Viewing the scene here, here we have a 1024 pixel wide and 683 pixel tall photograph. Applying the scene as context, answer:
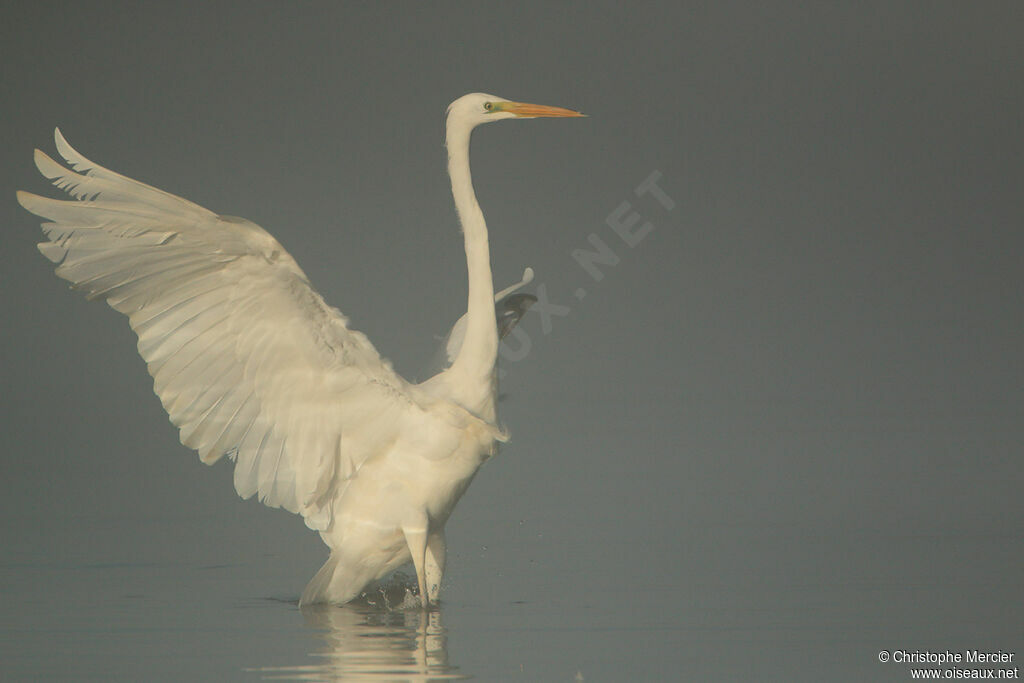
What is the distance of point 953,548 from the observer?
267 inches

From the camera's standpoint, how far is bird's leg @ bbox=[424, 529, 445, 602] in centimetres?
602

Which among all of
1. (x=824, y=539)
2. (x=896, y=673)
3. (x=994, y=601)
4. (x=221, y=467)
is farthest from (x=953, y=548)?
(x=221, y=467)

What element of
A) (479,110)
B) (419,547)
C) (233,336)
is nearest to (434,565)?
(419,547)

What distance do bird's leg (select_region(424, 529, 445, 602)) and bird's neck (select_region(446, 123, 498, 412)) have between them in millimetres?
571

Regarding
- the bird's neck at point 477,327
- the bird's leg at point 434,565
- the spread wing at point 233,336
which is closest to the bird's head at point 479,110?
the bird's neck at point 477,327

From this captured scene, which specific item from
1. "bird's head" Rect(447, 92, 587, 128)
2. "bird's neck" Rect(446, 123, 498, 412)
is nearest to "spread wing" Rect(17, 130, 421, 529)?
"bird's neck" Rect(446, 123, 498, 412)

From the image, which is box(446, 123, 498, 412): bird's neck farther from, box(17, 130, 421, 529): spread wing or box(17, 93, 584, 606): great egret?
box(17, 130, 421, 529): spread wing

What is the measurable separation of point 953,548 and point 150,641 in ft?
12.0

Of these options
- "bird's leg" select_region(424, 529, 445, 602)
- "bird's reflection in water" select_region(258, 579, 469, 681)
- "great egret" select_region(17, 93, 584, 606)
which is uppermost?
"great egret" select_region(17, 93, 584, 606)

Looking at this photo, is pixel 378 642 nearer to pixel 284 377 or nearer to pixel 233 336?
pixel 284 377

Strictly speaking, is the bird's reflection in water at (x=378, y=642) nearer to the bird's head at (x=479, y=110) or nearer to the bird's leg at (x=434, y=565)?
the bird's leg at (x=434, y=565)

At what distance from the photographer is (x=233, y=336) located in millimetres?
5820

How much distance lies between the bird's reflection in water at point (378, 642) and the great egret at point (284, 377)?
0.15m

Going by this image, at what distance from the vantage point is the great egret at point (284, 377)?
562cm
